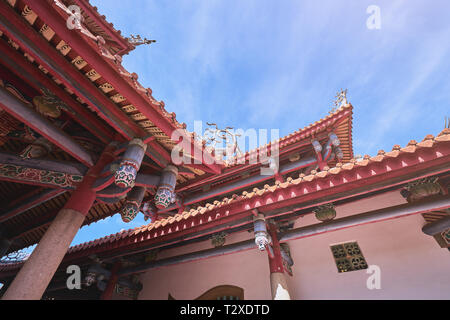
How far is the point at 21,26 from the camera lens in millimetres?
2525

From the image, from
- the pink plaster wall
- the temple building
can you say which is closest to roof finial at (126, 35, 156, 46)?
the temple building

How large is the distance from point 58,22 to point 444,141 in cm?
448

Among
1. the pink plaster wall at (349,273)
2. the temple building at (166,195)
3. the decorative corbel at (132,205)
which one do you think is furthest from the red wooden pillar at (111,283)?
the decorative corbel at (132,205)

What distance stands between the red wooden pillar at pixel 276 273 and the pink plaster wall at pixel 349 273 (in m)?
0.85

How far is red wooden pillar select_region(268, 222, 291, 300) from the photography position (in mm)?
3422

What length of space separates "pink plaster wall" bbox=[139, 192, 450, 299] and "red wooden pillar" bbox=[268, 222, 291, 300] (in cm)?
85

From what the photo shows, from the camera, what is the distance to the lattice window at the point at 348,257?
13.3 ft

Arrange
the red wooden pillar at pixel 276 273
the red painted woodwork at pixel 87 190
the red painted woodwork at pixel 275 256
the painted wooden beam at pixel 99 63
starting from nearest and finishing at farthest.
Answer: the painted wooden beam at pixel 99 63 < the red painted woodwork at pixel 87 190 < the red wooden pillar at pixel 276 273 < the red painted woodwork at pixel 275 256

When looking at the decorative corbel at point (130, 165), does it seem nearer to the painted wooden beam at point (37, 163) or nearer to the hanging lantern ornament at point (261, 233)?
the painted wooden beam at point (37, 163)

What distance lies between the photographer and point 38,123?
3146 millimetres

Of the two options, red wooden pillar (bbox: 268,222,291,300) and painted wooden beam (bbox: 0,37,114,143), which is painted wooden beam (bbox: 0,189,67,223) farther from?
red wooden pillar (bbox: 268,222,291,300)
